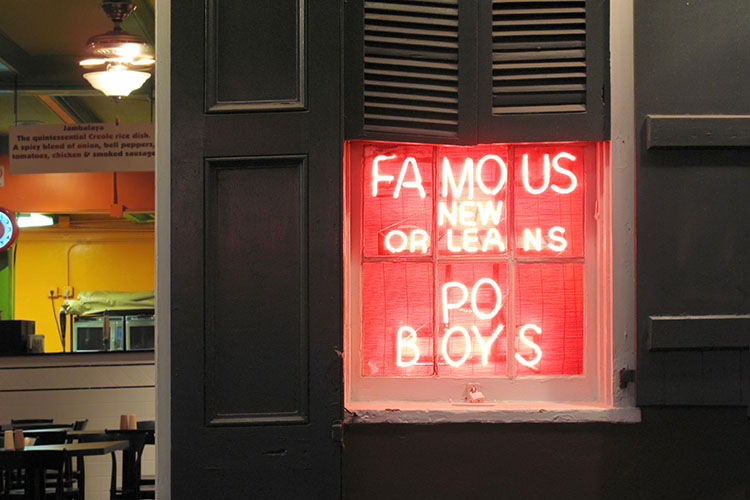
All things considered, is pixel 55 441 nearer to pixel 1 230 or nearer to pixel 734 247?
pixel 1 230

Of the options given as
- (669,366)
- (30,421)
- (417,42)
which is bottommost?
(30,421)

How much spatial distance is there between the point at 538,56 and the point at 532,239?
0.69m

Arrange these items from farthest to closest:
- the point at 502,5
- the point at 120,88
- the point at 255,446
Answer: the point at 120,88
the point at 502,5
the point at 255,446

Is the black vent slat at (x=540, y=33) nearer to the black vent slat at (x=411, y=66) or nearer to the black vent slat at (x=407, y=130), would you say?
the black vent slat at (x=411, y=66)

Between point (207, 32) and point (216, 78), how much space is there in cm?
17

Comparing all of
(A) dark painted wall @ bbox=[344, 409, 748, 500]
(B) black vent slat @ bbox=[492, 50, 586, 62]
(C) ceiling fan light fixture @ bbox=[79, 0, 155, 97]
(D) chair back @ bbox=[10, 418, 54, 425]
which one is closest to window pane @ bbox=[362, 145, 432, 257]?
(B) black vent slat @ bbox=[492, 50, 586, 62]

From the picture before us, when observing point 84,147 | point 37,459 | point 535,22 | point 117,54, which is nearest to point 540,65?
point 535,22

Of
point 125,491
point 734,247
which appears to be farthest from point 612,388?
point 125,491

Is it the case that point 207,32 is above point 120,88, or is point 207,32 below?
below

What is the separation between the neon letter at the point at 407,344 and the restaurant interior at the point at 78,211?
3.37 metres

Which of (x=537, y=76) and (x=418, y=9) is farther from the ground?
(x=418, y=9)

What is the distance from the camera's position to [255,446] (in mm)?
3451

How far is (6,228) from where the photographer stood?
1166 centimetres

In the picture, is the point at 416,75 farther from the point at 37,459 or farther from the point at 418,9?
the point at 37,459
